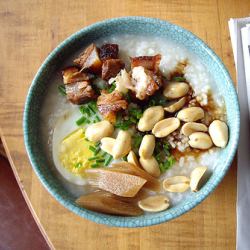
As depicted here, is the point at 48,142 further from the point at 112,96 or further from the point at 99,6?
the point at 99,6

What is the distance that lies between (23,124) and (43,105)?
0.07 meters

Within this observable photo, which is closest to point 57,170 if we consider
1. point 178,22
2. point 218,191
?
point 218,191

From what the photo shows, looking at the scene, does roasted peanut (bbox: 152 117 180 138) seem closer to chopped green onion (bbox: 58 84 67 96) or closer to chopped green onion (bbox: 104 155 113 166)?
chopped green onion (bbox: 104 155 113 166)

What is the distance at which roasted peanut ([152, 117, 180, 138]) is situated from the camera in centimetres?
89

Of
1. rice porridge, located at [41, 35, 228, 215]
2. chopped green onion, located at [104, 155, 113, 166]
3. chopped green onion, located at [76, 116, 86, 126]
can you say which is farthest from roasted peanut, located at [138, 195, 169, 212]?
chopped green onion, located at [76, 116, 86, 126]

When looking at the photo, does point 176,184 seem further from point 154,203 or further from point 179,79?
point 179,79

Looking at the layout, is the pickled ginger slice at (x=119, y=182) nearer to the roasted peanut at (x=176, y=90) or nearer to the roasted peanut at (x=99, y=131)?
the roasted peanut at (x=99, y=131)

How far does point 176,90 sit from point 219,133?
0.41ft

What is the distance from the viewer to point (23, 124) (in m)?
0.91

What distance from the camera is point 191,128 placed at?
893 millimetres

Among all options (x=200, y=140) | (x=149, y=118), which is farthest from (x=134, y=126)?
(x=200, y=140)

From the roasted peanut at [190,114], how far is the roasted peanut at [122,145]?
4.7 inches

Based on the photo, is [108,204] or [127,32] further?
[127,32]

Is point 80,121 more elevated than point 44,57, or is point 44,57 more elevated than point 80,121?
point 44,57
